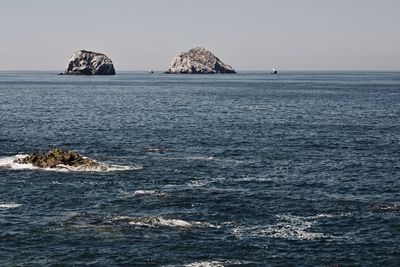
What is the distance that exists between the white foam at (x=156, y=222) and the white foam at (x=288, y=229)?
4.08 metres

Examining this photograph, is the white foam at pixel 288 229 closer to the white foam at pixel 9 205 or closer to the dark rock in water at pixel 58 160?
the white foam at pixel 9 205

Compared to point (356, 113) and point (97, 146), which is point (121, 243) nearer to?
point (97, 146)

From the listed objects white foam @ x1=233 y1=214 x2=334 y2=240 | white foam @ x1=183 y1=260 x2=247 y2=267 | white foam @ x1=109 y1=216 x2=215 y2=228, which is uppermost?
white foam @ x1=109 y1=216 x2=215 y2=228

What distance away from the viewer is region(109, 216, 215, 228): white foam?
52.6 meters

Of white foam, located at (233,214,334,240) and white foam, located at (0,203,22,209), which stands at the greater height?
white foam, located at (0,203,22,209)

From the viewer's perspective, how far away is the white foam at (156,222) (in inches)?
2071

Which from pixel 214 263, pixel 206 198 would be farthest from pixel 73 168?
pixel 214 263

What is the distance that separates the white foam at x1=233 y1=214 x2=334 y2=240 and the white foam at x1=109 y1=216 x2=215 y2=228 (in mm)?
4083

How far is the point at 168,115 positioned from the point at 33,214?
321 feet

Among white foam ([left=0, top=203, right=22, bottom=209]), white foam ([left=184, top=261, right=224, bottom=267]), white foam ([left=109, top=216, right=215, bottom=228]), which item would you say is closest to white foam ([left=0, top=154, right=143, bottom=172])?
white foam ([left=0, top=203, right=22, bottom=209])

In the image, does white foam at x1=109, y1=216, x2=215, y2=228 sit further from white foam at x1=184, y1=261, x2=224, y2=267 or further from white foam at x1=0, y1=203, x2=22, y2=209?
white foam at x1=0, y1=203, x2=22, y2=209

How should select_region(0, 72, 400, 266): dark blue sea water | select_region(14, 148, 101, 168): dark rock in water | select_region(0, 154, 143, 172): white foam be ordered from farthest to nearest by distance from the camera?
select_region(14, 148, 101, 168): dark rock in water
select_region(0, 154, 143, 172): white foam
select_region(0, 72, 400, 266): dark blue sea water

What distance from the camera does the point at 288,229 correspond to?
170 feet

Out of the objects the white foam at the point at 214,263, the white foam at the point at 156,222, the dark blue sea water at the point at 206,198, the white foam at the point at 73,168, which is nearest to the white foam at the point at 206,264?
the white foam at the point at 214,263
